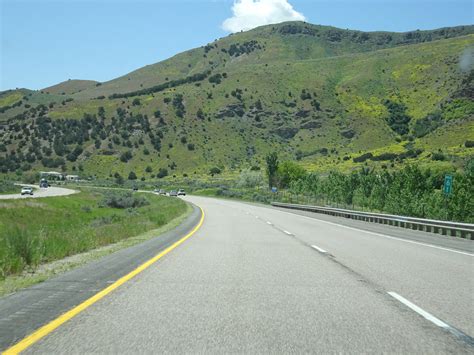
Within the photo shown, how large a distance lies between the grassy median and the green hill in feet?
208

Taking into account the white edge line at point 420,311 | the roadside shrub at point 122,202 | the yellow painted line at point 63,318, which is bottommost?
the roadside shrub at point 122,202

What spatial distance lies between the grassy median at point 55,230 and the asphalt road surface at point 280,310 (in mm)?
2742

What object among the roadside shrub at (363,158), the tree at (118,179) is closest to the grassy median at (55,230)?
the tree at (118,179)

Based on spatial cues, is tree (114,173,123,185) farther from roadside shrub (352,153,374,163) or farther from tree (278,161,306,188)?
roadside shrub (352,153,374,163)

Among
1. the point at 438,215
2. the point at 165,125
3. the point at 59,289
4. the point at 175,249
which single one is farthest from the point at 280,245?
the point at 165,125

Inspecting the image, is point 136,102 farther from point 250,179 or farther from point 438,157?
point 438,157

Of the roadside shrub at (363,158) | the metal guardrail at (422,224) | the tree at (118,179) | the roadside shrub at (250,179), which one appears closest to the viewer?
the metal guardrail at (422,224)

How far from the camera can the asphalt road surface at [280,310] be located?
5.09 metres

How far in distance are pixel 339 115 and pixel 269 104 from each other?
61.4ft

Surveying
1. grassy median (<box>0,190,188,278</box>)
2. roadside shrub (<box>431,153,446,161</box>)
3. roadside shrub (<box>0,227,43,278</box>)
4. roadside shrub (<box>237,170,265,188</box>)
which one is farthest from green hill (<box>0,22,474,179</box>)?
roadside shrub (<box>0,227,43,278</box>)

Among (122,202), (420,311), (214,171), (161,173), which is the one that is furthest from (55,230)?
(161,173)

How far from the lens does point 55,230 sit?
69.8 ft

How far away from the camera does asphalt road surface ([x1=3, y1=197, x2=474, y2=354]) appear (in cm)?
509

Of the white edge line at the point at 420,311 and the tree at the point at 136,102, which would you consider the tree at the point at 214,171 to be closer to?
the tree at the point at 136,102
